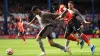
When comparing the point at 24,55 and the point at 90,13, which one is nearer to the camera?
the point at 24,55

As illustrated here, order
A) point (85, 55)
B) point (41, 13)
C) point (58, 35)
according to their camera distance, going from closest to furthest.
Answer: point (41, 13) < point (85, 55) < point (58, 35)

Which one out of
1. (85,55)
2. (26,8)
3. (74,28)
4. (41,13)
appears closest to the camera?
(41,13)

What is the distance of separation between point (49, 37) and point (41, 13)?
3.89 ft

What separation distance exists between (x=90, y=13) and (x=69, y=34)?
122 feet

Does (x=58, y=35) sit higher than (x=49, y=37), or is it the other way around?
(x=49, y=37)

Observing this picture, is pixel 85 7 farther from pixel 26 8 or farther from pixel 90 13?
pixel 26 8

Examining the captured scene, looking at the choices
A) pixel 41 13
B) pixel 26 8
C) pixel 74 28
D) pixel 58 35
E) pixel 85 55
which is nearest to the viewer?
pixel 41 13

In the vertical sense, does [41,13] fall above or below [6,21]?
above

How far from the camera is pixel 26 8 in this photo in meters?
54.7

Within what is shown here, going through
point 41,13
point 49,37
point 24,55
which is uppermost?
point 41,13

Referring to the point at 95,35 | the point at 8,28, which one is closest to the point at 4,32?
the point at 8,28

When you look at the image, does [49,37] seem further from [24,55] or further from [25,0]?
[25,0]

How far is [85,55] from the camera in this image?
17438 mm

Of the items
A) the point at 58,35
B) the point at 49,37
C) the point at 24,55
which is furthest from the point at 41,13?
the point at 58,35
